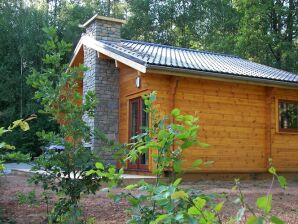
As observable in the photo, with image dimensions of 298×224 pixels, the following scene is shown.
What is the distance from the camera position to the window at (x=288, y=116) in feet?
35.9

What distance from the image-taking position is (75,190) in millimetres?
3338

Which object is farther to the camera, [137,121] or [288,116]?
[288,116]

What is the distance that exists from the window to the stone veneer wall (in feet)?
15.3

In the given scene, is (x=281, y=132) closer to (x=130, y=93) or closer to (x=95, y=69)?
(x=130, y=93)

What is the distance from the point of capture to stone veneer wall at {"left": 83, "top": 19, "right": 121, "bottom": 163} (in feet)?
36.4

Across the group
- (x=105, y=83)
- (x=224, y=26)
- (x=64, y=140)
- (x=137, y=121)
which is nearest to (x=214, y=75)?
(x=137, y=121)

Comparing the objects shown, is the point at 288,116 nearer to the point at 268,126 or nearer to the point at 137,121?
the point at 268,126

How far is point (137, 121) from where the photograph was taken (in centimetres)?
1028

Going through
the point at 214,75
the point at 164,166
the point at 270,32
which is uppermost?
the point at 270,32

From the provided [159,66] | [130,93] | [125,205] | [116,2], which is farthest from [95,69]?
[116,2]

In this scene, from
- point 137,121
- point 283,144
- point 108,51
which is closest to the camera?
point 137,121

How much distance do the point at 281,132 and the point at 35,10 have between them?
18.0 metres

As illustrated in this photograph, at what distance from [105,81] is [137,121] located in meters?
1.90

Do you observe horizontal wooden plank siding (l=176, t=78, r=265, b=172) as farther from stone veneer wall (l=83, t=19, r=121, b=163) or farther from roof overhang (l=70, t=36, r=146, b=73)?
stone veneer wall (l=83, t=19, r=121, b=163)
